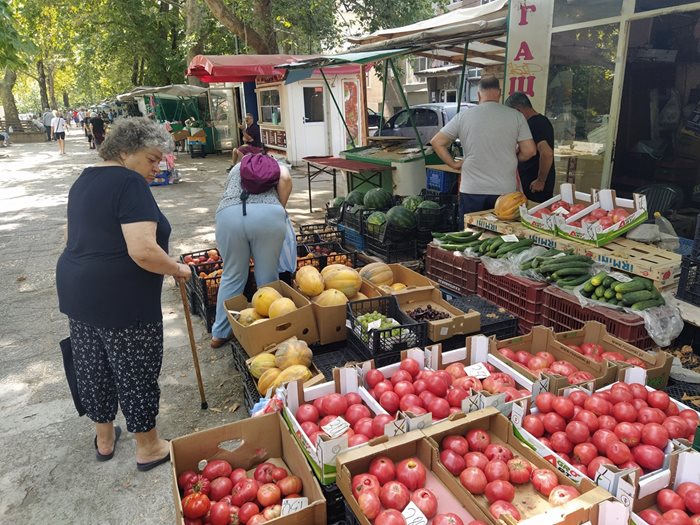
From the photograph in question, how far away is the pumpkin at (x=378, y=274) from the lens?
4.53 meters

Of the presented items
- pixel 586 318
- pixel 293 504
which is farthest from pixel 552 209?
pixel 293 504

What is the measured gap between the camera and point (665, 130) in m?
5.84

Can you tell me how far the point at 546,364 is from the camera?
9.86ft

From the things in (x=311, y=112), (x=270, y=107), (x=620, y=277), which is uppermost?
(x=270, y=107)

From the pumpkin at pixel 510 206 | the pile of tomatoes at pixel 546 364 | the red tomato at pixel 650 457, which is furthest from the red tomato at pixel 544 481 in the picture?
the pumpkin at pixel 510 206

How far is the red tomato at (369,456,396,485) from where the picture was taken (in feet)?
6.57

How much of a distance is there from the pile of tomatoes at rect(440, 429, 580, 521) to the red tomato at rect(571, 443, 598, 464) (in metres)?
0.25

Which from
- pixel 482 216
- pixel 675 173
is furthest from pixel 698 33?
pixel 482 216

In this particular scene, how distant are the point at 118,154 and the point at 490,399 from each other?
228cm

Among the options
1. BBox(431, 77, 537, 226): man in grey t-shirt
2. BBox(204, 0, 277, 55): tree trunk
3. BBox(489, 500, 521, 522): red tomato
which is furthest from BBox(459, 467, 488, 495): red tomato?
BBox(204, 0, 277, 55): tree trunk

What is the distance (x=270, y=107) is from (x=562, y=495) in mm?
17396

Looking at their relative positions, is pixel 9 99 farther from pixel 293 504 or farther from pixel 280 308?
pixel 293 504

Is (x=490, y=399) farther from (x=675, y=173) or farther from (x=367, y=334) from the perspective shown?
(x=675, y=173)

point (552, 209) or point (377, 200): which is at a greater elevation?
point (552, 209)
